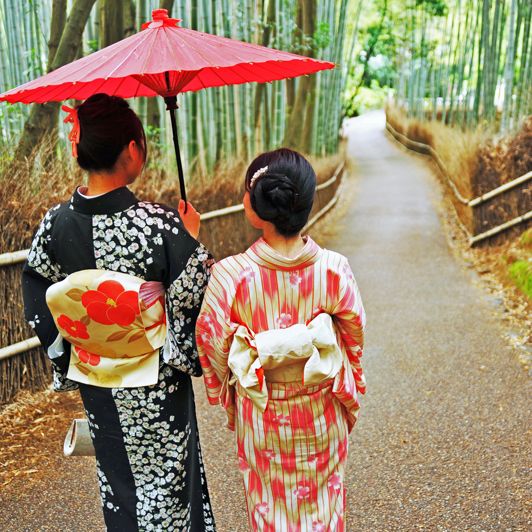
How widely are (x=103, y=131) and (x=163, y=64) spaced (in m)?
0.25

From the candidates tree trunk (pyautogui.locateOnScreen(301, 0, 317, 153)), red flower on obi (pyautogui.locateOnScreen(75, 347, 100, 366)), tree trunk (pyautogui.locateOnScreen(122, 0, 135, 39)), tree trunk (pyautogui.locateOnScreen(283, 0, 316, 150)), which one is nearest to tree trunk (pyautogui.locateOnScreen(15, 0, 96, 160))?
tree trunk (pyautogui.locateOnScreen(122, 0, 135, 39))

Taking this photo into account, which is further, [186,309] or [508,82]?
[508,82]

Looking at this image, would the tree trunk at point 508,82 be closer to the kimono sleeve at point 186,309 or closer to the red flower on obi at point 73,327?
the kimono sleeve at point 186,309

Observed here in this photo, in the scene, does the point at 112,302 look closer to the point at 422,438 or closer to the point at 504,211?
the point at 422,438

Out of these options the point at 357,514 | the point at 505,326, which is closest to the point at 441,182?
the point at 505,326

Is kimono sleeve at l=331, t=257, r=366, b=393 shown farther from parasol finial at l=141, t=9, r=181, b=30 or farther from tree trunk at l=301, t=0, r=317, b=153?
tree trunk at l=301, t=0, r=317, b=153

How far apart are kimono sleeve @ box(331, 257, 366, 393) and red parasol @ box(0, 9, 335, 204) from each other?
685 mm

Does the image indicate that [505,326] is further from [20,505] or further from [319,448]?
[20,505]

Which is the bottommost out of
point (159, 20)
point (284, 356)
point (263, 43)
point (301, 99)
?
point (301, 99)

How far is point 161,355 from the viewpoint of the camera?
1.68m

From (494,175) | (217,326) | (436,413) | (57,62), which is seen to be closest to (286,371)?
(217,326)

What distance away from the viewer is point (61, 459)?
8.96 feet

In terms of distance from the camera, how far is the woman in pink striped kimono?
1.54 meters

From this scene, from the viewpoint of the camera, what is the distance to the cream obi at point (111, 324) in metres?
1.56
